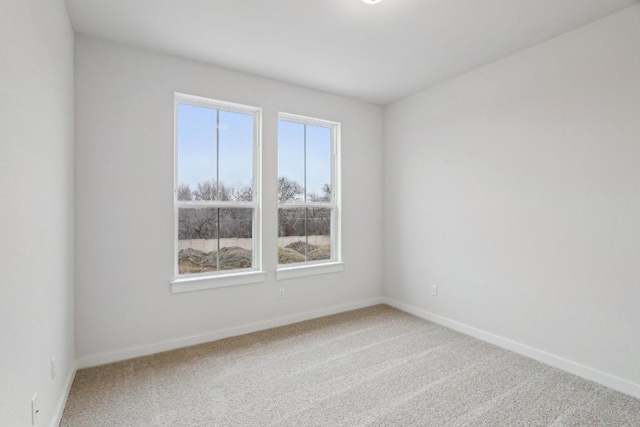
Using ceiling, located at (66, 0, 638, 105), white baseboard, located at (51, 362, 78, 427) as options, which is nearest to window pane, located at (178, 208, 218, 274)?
white baseboard, located at (51, 362, 78, 427)

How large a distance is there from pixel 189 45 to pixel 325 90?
1.58 m

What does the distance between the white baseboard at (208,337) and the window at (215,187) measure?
58 centimetres

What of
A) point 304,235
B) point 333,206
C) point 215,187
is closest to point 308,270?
point 304,235

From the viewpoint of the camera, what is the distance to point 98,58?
2.63 meters

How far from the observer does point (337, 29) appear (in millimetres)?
2525

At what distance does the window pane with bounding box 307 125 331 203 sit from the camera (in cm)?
393

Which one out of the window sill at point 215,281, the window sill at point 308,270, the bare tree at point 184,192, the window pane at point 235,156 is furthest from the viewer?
the window sill at point 308,270

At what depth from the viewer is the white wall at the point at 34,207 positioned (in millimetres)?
1259

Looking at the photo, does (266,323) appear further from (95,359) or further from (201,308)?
(95,359)

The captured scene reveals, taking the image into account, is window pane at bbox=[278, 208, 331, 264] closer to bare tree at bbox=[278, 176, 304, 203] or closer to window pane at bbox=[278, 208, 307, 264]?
window pane at bbox=[278, 208, 307, 264]

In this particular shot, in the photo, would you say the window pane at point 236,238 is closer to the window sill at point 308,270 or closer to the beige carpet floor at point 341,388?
the window sill at point 308,270

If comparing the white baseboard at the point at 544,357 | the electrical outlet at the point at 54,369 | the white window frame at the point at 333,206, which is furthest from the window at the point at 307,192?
the electrical outlet at the point at 54,369

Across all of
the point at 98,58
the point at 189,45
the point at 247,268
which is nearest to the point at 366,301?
the point at 247,268

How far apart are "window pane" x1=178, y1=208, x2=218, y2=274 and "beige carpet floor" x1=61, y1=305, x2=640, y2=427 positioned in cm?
75
